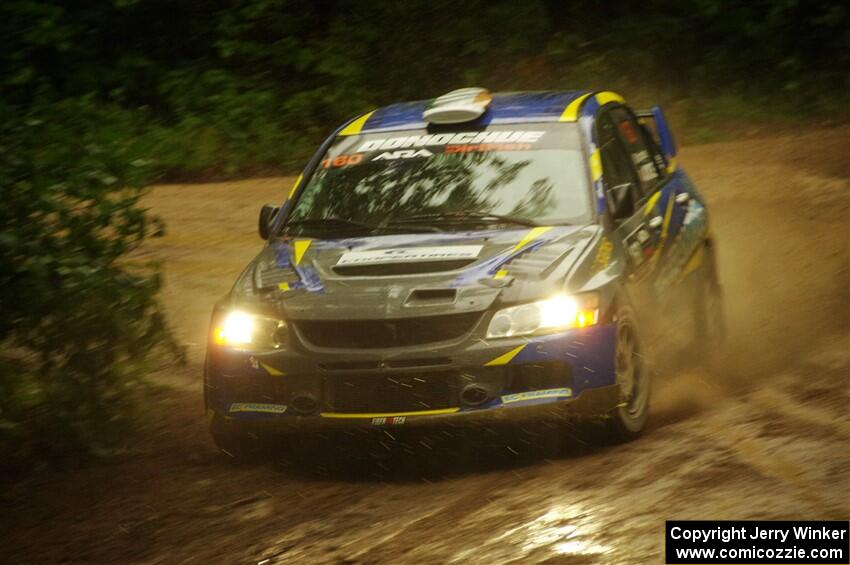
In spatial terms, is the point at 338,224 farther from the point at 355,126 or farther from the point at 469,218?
the point at 355,126

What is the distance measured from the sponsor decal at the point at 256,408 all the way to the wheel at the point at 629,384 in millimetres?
1532

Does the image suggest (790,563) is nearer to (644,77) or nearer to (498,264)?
(498,264)

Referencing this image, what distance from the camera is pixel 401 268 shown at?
7.49m

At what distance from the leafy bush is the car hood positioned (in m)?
0.90

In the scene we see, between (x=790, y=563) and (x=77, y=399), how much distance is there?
4328 millimetres

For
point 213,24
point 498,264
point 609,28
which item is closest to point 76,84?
point 213,24

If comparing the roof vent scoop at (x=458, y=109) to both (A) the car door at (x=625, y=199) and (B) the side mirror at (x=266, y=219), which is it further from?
(B) the side mirror at (x=266, y=219)

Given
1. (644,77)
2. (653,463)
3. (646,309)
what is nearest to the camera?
(653,463)

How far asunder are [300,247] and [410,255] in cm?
74

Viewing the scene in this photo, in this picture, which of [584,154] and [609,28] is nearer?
[584,154]

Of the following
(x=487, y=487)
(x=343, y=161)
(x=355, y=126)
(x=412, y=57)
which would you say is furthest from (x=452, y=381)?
(x=412, y=57)

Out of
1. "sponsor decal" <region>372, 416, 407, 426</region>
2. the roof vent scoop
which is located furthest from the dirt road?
the roof vent scoop

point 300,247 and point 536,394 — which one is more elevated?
point 300,247

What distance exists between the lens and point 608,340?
7.31 m
